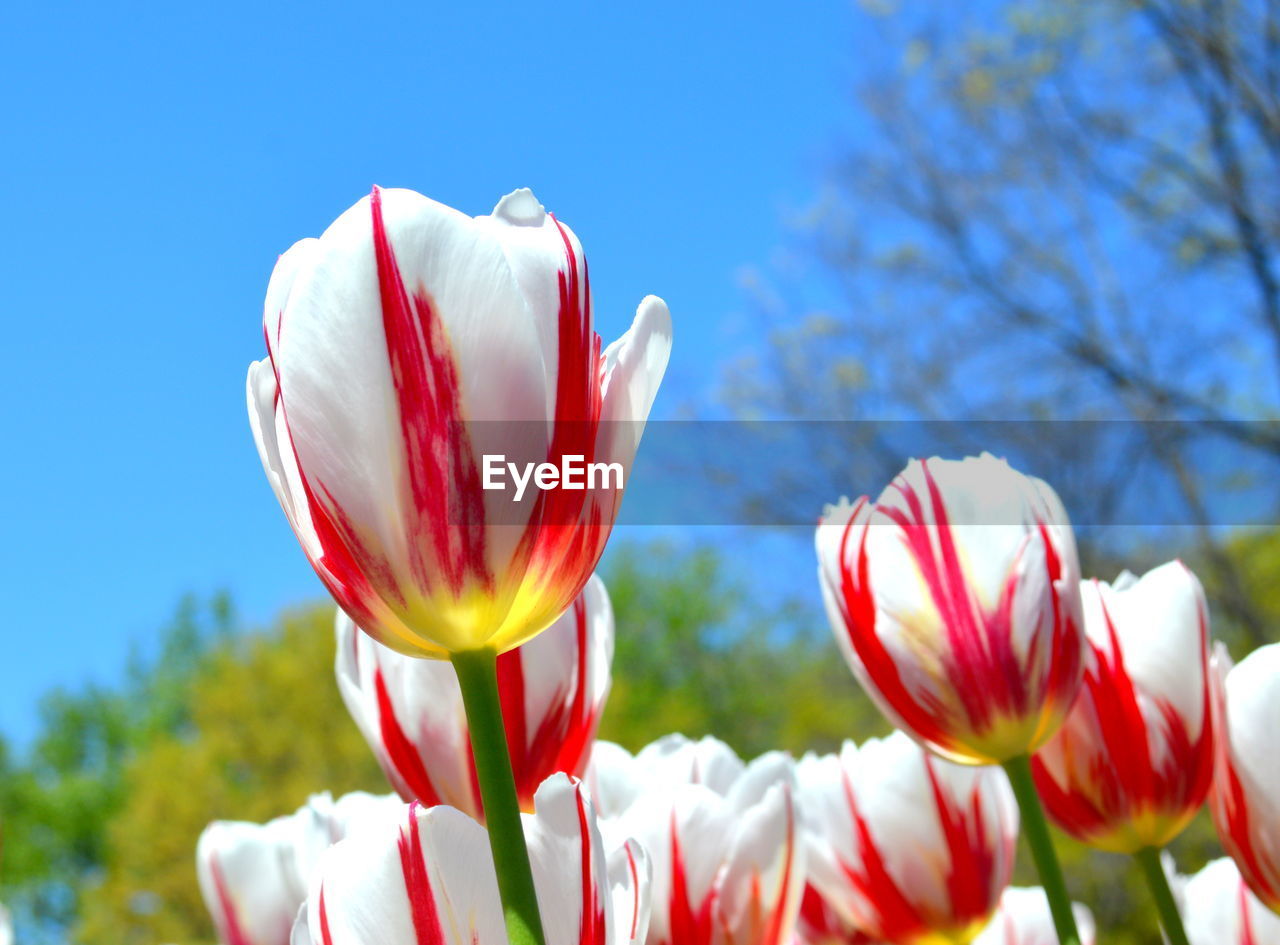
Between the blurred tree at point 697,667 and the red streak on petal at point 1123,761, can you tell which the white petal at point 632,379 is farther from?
the blurred tree at point 697,667

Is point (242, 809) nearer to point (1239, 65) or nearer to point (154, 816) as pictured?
point (154, 816)

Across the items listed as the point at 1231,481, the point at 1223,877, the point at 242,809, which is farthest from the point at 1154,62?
the point at 242,809

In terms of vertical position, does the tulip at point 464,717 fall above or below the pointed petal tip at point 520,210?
below

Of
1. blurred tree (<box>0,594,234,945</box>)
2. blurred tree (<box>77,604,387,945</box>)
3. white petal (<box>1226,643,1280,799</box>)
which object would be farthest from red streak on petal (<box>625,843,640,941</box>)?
blurred tree (<box>0,594,234,945</box>)

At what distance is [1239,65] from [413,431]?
21.0ft

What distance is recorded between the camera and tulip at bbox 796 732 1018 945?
489mm

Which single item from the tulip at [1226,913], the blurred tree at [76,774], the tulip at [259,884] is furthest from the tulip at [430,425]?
the blurred tree at [76,774]

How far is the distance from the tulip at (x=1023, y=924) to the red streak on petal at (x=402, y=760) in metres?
0.25

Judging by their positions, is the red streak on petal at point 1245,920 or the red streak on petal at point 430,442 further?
the red streak on petal at point 1245,920

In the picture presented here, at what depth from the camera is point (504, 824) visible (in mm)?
236

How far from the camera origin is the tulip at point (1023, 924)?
0.53 meters

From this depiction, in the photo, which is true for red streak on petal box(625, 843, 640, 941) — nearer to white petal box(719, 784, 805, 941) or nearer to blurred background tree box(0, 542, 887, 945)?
white petal box(719, 784, 805, 941)

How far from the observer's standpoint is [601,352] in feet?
0.97

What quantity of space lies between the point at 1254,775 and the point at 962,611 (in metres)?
0.10
